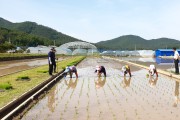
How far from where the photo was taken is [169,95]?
35.2ft

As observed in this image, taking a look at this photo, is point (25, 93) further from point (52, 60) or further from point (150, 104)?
point (52, 60)

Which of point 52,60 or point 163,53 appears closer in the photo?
point 52,60

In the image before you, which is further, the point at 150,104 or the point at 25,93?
the point at 25,93

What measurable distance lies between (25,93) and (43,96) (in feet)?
3.28

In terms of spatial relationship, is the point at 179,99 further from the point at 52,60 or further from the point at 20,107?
the point at 52,60

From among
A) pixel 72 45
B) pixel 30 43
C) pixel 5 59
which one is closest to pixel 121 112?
pixel 5 59

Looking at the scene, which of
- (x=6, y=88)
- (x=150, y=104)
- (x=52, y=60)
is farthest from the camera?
(x=52, y=60)

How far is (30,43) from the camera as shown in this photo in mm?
143625

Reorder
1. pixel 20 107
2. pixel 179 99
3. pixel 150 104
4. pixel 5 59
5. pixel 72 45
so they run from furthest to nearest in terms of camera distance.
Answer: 1. pixel 72 45
2. pixel 5 59
3. pixel 179 99
4. pixel 150 104
5. pixel 20 107

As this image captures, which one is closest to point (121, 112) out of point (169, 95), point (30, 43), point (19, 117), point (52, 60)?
point (19, 117)

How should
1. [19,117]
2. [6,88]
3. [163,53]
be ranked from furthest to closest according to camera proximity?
[163,53], [6,88], [19,117]

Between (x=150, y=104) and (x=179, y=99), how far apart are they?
1491 millimetres

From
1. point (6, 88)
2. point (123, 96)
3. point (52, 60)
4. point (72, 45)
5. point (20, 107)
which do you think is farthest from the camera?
point (72, 45)

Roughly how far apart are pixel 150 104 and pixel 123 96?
1830 millimetres
